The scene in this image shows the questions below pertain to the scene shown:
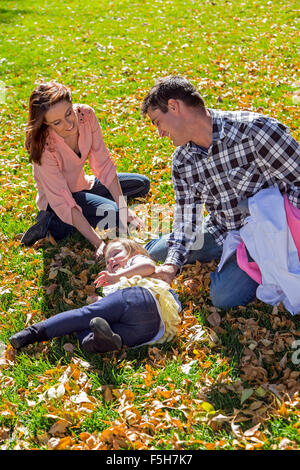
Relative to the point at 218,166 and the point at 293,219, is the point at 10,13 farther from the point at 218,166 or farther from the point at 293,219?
the point at 293,219

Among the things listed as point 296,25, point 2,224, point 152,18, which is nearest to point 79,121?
point 2,224

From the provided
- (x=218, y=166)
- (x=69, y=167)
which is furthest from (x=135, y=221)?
(x=218, y=166)

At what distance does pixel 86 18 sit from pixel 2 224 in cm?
1083

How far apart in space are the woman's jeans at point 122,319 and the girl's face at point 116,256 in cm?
58

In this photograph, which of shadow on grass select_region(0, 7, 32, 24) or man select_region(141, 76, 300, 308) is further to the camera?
shadow on grass select_region(0, 7, 32, 24)

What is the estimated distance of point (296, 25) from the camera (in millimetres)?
11930

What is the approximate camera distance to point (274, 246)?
3.66 metres

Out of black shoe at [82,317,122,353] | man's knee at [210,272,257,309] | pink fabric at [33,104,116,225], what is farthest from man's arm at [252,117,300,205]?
pink fabric at [33,104,116,225]

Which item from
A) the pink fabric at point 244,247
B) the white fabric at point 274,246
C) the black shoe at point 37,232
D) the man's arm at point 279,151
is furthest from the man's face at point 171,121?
the black shoe at point 37,232

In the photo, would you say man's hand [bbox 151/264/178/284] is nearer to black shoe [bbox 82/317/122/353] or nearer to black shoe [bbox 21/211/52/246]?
black shoe [bbox 82/317/122/353]

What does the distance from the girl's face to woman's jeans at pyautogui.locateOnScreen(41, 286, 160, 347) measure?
58 cm

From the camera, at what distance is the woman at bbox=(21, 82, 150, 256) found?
451cm

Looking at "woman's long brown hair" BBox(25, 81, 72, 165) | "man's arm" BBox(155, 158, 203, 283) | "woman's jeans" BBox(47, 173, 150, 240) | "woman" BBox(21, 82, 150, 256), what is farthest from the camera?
"woman's jeans" BBox(47, 173, 150, 240)

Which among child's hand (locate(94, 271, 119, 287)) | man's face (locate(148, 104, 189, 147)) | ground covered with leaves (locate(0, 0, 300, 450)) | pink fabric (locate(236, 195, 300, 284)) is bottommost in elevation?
ground covered with leaves (locate(0, 0, 300, 450))
